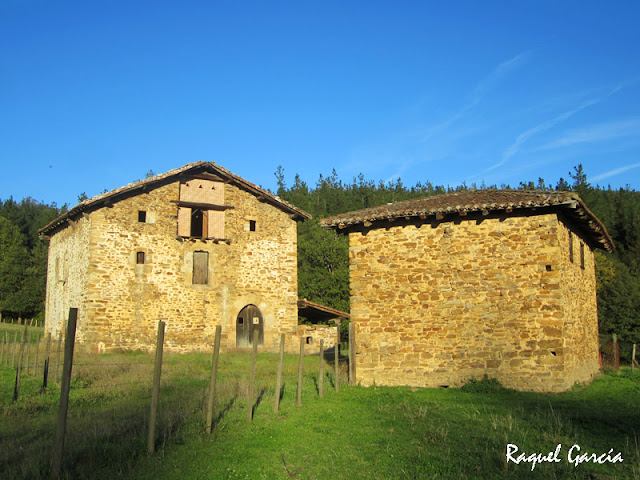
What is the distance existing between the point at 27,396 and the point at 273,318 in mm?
12778

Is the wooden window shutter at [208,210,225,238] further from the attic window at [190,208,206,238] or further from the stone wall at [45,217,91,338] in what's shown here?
the stone wall at [45,217,91,338]

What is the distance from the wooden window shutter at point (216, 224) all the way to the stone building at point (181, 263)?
0.14 ft

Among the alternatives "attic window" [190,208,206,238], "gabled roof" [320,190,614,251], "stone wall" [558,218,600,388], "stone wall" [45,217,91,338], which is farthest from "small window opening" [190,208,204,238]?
"stone wall" [558,218,600,388]

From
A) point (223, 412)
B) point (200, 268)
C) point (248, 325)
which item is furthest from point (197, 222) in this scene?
point (223, 412)

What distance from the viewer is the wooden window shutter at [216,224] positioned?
22.1 meters

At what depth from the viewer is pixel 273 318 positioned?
74.5 feet

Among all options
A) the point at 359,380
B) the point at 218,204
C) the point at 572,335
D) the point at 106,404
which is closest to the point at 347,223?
the point at 359,380

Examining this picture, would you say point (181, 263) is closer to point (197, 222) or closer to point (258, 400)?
point (197, 222)

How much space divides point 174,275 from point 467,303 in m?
13.1

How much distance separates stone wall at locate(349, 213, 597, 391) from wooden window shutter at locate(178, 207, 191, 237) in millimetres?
10410

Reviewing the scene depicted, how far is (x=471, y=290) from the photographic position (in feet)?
39.3

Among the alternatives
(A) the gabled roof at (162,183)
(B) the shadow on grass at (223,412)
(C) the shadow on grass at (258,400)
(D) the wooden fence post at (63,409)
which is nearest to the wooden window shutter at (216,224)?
(A) the gabled roof at (162,183)

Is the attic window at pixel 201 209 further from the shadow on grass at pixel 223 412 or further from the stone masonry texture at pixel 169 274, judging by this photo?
the shadow on grass at pixel 223 412

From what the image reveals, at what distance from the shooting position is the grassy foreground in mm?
6070
